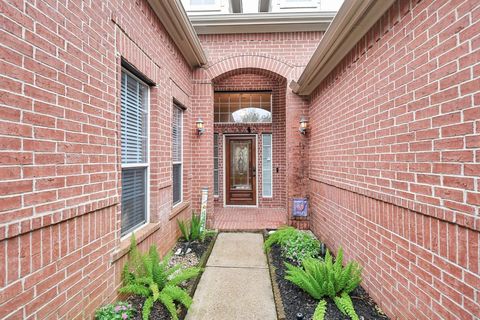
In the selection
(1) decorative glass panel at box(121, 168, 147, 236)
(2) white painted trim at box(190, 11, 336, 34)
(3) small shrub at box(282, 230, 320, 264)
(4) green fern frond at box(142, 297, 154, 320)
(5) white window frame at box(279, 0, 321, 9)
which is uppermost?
(5) white window frame at box(279, 0, 321, 9)

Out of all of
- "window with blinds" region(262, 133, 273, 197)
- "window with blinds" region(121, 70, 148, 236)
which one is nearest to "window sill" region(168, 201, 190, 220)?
"window with blinds" region(121, 70, 148, 236)

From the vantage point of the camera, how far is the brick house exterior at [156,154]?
1.33 meters

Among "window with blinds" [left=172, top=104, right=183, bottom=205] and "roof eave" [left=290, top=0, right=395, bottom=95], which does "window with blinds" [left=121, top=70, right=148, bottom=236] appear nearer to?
"window with blinds" [left=172, top=104, right=183, bottom=205]

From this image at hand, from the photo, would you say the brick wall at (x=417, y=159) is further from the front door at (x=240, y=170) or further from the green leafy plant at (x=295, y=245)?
the front door at (x=240, y=170)

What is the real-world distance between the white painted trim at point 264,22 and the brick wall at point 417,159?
2411mm

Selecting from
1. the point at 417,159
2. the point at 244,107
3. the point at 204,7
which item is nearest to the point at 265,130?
the point at 244,107

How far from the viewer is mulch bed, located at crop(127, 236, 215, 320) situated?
2.21 metres

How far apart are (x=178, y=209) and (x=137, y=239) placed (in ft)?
5.21

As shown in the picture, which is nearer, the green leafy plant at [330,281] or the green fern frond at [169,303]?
the green fern frond at [169,303]

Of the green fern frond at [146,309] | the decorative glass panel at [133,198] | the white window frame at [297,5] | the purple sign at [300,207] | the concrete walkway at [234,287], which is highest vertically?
the white window frame at [297,5]

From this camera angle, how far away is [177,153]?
463cm

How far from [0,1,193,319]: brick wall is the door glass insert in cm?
506

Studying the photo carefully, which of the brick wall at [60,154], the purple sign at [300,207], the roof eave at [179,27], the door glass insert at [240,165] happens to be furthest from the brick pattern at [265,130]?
the brick wall at [60,154]

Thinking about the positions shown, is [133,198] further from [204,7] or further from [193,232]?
[204,7]
